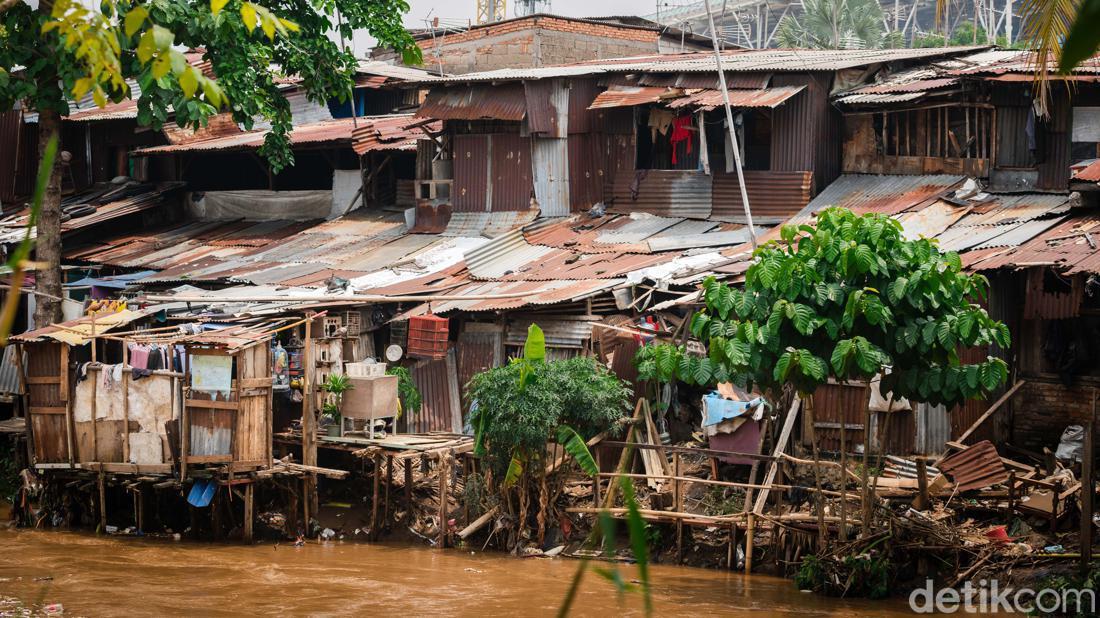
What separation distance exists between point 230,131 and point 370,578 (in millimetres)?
13966

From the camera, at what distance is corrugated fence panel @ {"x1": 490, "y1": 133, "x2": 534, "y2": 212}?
19.4 m

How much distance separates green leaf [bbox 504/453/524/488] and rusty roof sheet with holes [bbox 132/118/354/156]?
30.7ft

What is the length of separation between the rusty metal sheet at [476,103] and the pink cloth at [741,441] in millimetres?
7042

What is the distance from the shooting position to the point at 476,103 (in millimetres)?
19594

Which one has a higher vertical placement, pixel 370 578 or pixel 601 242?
pixel 601 242

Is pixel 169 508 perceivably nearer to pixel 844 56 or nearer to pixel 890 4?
pixel 844 56

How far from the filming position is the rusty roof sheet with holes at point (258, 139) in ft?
70.5

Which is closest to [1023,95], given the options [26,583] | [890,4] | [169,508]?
[169,508]

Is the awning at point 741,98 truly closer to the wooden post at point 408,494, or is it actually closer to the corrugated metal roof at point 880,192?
the corrugated metal roof at point 880,192

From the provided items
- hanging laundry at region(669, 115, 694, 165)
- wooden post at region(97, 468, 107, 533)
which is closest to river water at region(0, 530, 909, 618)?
wooden post at region(97, 468, 107, 533)

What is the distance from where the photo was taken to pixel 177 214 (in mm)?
24250

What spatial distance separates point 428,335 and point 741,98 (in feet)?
18.4

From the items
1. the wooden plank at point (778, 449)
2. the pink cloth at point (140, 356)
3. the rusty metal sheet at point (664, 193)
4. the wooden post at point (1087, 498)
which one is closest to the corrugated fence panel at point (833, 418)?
the wooden plank at point (778, 449)

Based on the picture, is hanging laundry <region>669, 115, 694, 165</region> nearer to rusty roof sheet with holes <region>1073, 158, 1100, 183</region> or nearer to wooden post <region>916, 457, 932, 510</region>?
rusty roof sheet with holes <region>1073, 158, 1100, 183</region>
